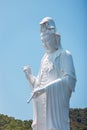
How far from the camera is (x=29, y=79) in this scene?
1252cm

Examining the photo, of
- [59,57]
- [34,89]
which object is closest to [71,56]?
[59,57]

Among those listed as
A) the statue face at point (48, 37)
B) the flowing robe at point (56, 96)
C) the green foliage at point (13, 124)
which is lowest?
the green foliage at point (13, 124)

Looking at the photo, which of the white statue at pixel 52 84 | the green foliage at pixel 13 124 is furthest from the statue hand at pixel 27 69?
the green foliage at pixel 13 124

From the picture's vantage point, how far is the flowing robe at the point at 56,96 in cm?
→ 1169

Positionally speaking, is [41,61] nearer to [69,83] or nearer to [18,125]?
[69,83]

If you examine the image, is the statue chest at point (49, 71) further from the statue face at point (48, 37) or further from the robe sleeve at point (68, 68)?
the statue face at point (48, 37)

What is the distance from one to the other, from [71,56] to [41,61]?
0.94m

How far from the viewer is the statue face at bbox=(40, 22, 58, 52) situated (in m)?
12.3

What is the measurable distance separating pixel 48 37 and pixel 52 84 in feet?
4.07

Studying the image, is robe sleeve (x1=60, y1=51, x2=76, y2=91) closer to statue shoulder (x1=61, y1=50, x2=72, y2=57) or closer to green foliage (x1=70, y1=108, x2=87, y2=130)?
statue shoulder (x1=61, y1=50, x2=72, y2=57)

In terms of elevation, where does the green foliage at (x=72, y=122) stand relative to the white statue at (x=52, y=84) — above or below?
below

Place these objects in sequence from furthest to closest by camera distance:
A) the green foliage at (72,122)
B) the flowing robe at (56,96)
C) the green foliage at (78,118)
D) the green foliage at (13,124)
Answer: the green foliage at (13,124) → the green foliage at (72,122) → the green foliage at (78,118) → the flowing robe at (56,96)

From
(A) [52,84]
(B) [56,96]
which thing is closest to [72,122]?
(B) [56,96]

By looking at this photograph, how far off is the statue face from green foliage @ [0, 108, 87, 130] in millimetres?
11829
